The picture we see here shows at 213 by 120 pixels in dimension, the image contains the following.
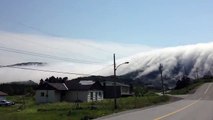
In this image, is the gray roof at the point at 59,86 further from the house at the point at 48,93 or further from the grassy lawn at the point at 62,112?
the grassy lawn at the point at 62,112

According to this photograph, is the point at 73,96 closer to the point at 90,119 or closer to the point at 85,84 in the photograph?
the point at 85,84

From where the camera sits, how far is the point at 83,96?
3292 inches

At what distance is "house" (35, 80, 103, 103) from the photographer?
82.6m

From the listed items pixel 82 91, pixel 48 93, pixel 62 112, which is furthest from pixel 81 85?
pixel 62 112

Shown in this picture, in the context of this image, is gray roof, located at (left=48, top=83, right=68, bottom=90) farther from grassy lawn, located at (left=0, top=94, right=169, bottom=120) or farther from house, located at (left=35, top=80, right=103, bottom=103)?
grassy lawn, located at (left=0, top=94, right=169, bottom=120)

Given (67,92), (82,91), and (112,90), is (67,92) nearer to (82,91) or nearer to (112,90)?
(82,91)

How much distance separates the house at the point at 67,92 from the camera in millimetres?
82562

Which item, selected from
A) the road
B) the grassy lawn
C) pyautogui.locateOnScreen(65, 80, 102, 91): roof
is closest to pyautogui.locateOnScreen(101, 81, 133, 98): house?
pyautogui.locateOnScreen(65, 80, 102, 91): roof

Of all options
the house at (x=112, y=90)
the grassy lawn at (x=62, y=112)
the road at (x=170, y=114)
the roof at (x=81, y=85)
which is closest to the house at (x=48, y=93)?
the roof at (x=81, y=85)

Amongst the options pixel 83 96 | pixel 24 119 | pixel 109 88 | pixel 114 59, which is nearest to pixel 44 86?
pixel 83 96

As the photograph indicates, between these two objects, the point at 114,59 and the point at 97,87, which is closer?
the point at 114,59

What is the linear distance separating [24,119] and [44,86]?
48.3 meters

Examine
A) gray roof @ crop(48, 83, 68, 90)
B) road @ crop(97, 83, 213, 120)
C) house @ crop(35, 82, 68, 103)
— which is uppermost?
gray roof @ crop(48, 83, 68, 90)

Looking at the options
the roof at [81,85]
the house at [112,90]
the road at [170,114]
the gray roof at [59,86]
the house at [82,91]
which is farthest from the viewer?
the house at [112,90]
